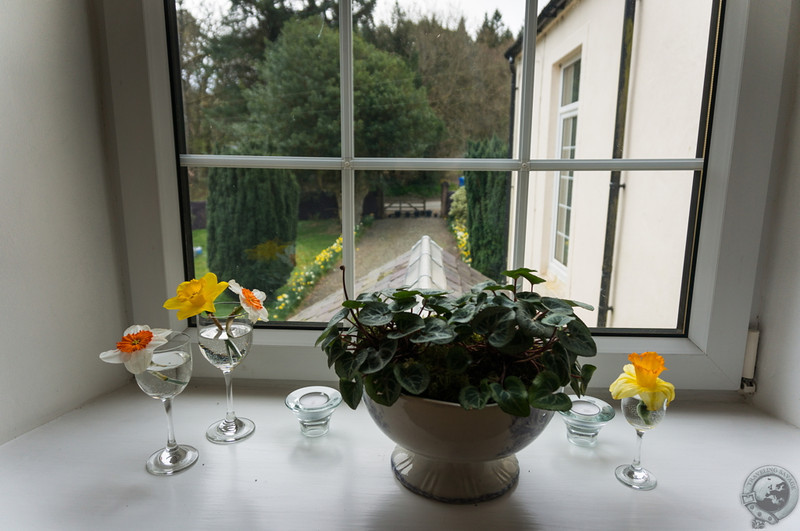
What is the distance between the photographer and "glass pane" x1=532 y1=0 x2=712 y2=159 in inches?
43.3

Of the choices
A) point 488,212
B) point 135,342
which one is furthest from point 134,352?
point 488,212

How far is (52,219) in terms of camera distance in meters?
0.97

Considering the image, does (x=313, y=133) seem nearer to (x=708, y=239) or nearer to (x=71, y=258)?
(x=71, y=258)

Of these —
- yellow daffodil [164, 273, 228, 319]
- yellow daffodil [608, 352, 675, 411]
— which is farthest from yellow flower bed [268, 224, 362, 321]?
yellow daffodil [608, 352, 675, 411]

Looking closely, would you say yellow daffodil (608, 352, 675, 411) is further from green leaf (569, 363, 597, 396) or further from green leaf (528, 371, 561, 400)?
green leaf (528, 371, 561, 400)

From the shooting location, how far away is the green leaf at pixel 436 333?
0.70 meters

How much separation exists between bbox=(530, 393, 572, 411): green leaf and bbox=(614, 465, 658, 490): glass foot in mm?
282

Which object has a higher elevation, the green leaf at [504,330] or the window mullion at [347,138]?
the window mullion at [347,138]

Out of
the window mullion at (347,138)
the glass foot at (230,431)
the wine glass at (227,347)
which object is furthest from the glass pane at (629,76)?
the glass foot at (230,431)

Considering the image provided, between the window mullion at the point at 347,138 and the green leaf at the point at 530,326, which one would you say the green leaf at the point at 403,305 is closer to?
the green leaf at the point at 530,326

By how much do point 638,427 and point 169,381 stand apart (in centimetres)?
76

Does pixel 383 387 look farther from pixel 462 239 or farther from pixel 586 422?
pixel 462 239

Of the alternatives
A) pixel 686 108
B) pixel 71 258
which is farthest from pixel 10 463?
pixel 686 108

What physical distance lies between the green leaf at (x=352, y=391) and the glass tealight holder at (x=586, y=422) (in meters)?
0.42
